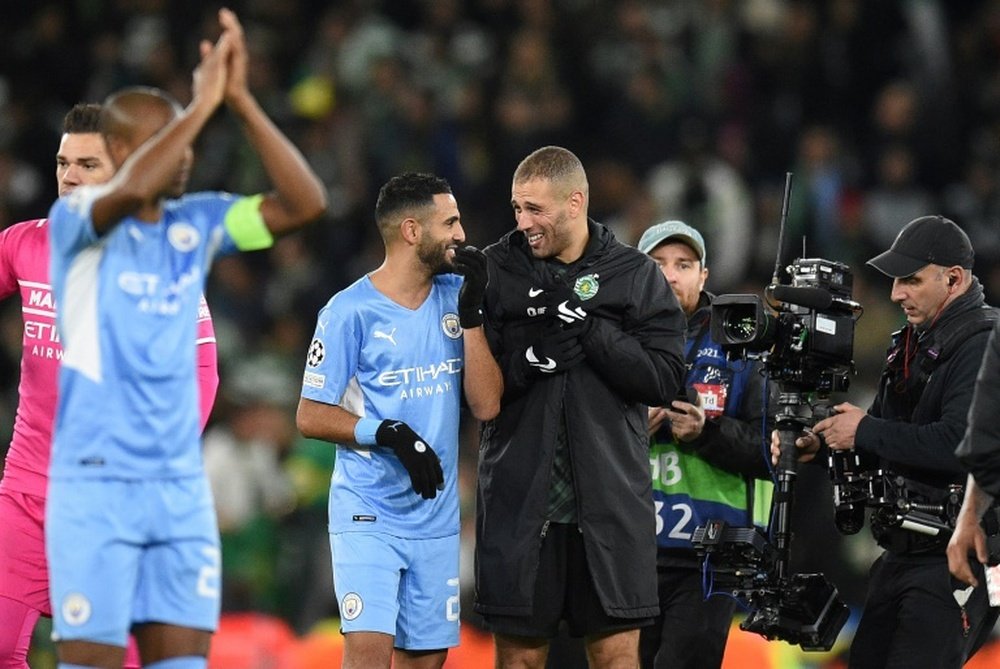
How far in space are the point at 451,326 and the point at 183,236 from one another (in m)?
1.73

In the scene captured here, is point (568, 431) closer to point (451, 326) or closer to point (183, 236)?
point (451, 326)

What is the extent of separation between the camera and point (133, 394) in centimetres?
482

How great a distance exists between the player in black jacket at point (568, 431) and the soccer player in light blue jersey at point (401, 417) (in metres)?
0.17

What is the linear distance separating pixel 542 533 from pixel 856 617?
4151mm

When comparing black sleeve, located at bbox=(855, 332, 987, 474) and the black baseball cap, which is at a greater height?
the black baseball cap

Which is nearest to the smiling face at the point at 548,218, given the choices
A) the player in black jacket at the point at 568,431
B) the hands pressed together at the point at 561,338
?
the player in black jacket at the point at 568,431

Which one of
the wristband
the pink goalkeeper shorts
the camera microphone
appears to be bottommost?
the pink goalkeeper shorts

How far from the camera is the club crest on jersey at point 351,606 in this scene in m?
6.15

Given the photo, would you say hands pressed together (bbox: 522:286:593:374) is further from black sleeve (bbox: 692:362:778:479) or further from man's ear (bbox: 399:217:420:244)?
black sleeve (bbox: 692:362:778:479)

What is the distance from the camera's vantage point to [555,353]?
632cm

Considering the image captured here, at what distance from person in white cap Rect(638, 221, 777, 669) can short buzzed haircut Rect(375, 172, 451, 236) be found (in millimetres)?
1231

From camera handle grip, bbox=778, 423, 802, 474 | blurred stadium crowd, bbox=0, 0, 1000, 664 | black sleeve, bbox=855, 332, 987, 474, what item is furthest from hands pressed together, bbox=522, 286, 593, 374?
blurred stadium crowd, bbox=0, 0, 1000, 664

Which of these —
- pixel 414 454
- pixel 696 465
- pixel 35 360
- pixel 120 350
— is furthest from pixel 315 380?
pixel 696 465

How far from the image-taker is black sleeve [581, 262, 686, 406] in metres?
6.34
